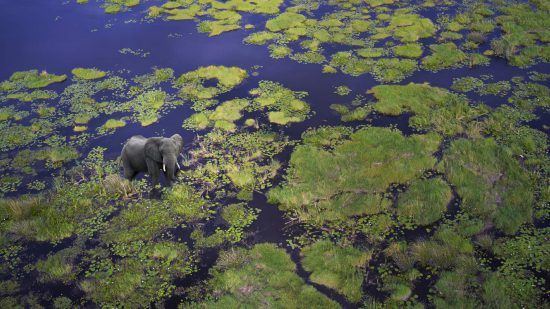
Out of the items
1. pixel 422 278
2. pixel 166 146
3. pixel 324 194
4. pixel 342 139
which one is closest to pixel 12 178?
pixel 166 146

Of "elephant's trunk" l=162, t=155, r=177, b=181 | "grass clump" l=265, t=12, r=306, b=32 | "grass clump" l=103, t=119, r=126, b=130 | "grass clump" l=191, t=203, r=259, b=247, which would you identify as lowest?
"grass clump" l=191, t=203, r=259, b=247

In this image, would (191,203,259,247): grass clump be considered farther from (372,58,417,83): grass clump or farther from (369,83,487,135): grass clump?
(372,58,417,83): grass clump

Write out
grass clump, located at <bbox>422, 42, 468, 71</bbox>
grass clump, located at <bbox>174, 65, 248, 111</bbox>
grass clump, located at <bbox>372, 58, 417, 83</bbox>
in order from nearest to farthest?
1. grass clump, located at <bbox>174, 65, 248, 111</bbox>
2. grass clump, located at <bbox>372, 58, 417, 83</bbox>
3. grass clump, located at <bbox>422, 42, 468, 71</bbox>

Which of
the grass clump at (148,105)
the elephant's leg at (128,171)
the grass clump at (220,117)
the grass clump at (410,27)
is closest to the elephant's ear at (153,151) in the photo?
the elephant's leg at (128,171)

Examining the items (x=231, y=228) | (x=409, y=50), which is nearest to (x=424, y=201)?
(x=231, y=228)

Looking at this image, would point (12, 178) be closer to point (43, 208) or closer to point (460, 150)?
point (43, 208)

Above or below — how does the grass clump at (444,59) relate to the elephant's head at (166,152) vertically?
below

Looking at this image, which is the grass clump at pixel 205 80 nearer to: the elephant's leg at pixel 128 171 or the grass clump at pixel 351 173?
the elephant's leg at pixel 128 171

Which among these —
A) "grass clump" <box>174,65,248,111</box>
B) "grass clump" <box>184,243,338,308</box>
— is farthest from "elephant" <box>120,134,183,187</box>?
"grass clump" <box>174,65,248,111</box>
